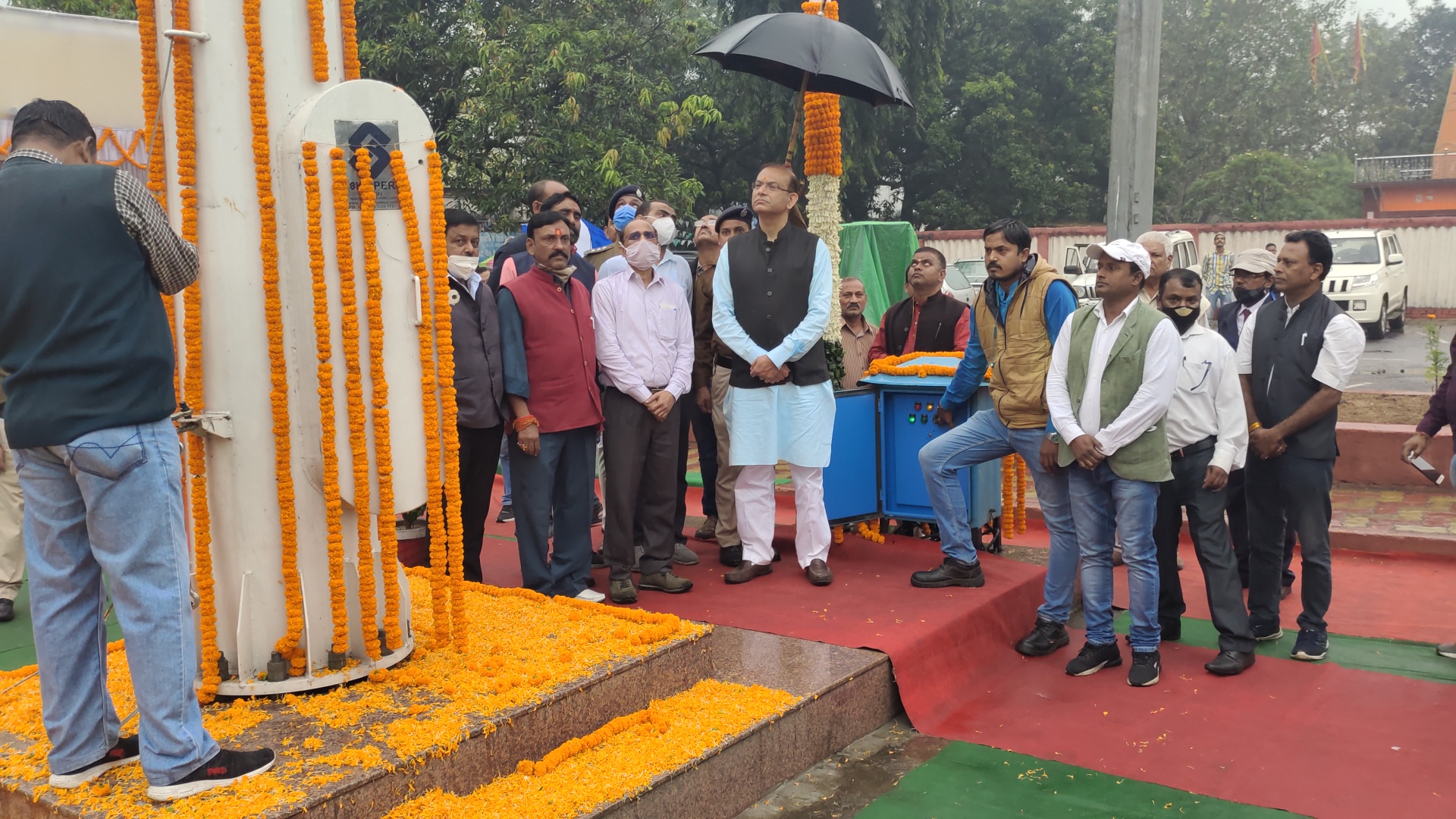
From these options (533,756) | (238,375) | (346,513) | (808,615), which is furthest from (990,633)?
(238,375)

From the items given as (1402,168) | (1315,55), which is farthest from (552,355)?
(1315,55)

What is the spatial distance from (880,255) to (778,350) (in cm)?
972

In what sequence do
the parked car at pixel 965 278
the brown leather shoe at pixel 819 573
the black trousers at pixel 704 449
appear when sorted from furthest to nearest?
1. the parked car at pixel 965 278
2. the black trousers at pixel 704 449
3. the brown leather shoe at pixel 819 573

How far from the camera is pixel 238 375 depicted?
3.52 m

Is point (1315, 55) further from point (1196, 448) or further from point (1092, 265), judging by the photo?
point (1196, 448)

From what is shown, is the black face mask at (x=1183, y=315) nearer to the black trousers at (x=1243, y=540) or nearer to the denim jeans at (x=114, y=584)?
the black trousers at (x=1243, y=540)

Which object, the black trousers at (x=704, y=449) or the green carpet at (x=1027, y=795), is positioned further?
the black trousers at (x=704, y=449)

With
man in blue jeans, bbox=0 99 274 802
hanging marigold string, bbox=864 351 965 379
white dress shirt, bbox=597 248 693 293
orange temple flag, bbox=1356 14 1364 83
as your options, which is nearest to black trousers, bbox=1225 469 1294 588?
hanging marigold string, bbox=864 351 965 379

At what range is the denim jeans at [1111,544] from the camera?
16.0ft

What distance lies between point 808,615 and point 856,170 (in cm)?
1924

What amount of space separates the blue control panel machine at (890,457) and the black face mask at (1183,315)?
1.25 m

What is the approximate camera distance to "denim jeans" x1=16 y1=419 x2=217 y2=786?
9.36ft

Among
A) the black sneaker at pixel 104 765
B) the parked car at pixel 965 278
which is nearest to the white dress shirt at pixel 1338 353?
the black sneaker at pixel 104 765

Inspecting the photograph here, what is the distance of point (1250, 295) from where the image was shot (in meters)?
6.74
